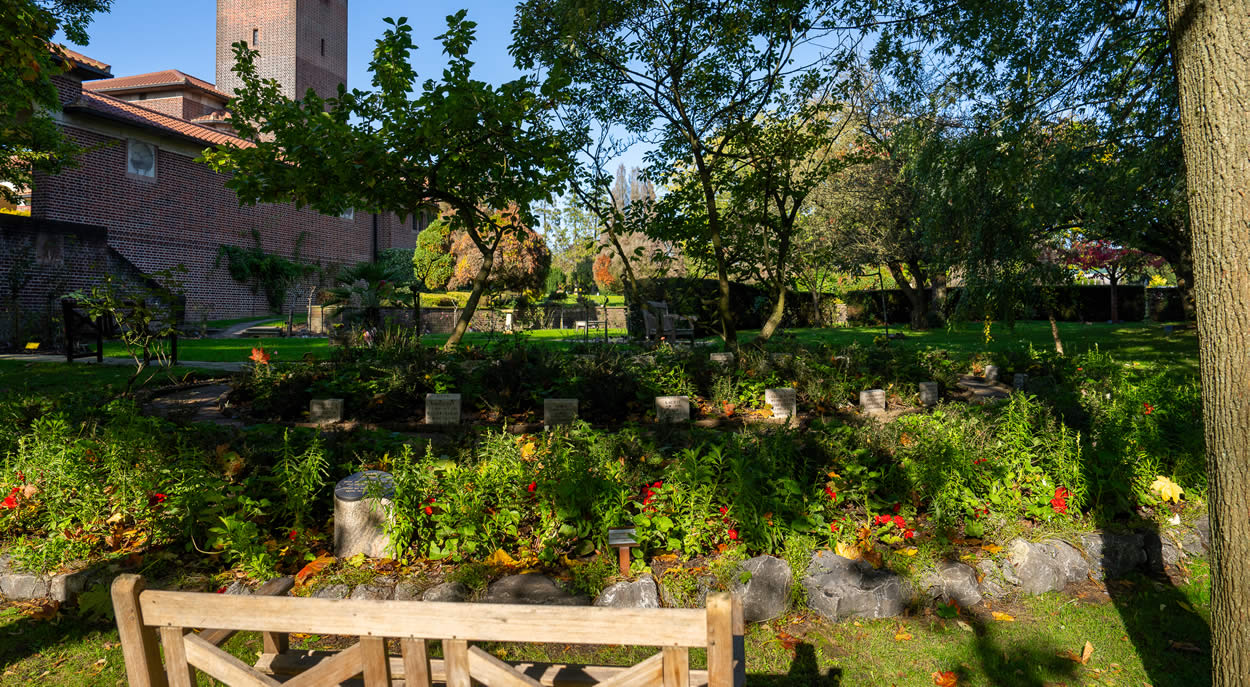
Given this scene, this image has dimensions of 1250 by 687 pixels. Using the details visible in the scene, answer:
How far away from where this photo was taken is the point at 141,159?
67.4 ft

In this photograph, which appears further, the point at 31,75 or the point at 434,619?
the point at 31,75

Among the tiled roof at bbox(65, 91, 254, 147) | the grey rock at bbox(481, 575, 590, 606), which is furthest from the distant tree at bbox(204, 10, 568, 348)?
the tiled roof at bbox(65, 91, 254, 147)

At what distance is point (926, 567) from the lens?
346cm

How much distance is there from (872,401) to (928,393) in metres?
0.75

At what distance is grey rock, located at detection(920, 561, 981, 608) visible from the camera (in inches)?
134

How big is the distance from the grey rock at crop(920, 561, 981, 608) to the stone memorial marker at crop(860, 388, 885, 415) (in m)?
3.70

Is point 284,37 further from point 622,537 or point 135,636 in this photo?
point 135,636

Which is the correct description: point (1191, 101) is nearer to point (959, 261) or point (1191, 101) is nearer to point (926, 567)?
point (926, 567)

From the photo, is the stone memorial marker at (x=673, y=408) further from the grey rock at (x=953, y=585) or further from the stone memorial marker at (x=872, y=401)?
the grey rock at (x=953, y=585)

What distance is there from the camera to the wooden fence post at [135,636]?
166cm

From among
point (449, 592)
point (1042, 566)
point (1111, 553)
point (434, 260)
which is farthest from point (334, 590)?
point (434, 260)

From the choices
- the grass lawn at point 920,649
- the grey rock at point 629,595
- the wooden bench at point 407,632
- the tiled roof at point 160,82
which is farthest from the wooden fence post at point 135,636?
the tiled roof at point 160,82

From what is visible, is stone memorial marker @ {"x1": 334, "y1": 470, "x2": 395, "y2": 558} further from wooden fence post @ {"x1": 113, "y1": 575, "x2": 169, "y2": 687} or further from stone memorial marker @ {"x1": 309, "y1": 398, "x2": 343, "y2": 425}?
stone memorial marker @ {"x1": 309, "y1": 398, "x2": 343, "y2": 425}

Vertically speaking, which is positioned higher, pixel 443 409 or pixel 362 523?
pixel 443 409
